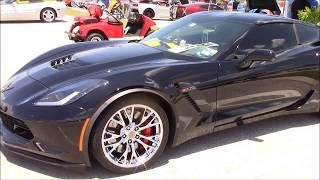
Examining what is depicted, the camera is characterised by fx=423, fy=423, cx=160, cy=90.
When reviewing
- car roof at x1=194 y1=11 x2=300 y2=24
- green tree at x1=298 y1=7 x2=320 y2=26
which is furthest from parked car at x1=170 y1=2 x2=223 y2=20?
car roof at x1=194 y1=11 x2=300 y2=24

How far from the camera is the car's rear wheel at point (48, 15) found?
61.3ft

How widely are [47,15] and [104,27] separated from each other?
8755mm

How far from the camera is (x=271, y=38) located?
4633 mm

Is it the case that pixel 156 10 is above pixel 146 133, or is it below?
→ below

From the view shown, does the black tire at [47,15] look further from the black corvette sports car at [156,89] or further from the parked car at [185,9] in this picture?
the black corvette sports car at [156,89]

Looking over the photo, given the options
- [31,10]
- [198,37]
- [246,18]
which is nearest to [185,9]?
[31,10]

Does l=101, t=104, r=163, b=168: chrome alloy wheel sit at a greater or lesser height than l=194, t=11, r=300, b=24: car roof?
lesser

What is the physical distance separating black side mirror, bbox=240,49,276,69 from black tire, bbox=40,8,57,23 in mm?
15964

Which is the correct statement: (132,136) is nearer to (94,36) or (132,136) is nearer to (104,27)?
(94,36)

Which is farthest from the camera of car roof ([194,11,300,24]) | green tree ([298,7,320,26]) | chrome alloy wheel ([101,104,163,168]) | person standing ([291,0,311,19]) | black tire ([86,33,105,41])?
black tire ([86,33,105,41])

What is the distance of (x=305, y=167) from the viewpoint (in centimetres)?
393

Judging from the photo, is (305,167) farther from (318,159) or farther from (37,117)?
(37,117)

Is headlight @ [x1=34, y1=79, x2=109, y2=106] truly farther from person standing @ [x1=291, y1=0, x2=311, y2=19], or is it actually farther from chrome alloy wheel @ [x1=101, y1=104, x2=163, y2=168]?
person standing @ [x1=291, y1=0, x2=311, y2=19]

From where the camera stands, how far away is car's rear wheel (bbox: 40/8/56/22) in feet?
61.3
